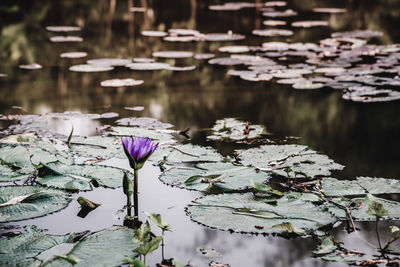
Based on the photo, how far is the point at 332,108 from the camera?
2.64 meters

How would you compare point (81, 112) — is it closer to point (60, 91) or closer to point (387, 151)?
point (60, 91)

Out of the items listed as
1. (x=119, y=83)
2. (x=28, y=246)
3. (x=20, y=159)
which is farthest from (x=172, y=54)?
(x=28, y=246)

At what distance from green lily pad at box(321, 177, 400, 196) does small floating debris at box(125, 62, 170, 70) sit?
77.6 inches

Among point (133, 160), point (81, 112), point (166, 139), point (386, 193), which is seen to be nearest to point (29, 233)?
point (133, 160)

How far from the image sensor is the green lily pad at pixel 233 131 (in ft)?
7.20

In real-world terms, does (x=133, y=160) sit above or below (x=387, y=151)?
above

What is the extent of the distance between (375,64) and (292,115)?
1.19m

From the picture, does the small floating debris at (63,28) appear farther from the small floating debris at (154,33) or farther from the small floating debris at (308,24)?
the small floating debris at (308,24)

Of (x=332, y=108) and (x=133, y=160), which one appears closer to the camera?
(x=133, y=160)

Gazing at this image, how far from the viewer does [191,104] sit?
2.74 metres

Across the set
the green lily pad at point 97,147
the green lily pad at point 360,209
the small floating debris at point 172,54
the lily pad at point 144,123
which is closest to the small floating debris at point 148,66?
the small floating debris at point 172,54

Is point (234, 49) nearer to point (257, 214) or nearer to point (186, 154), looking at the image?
point (186, 154)

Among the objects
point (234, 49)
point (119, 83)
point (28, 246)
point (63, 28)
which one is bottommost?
point (28, 246)

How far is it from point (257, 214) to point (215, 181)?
0.26 metres
